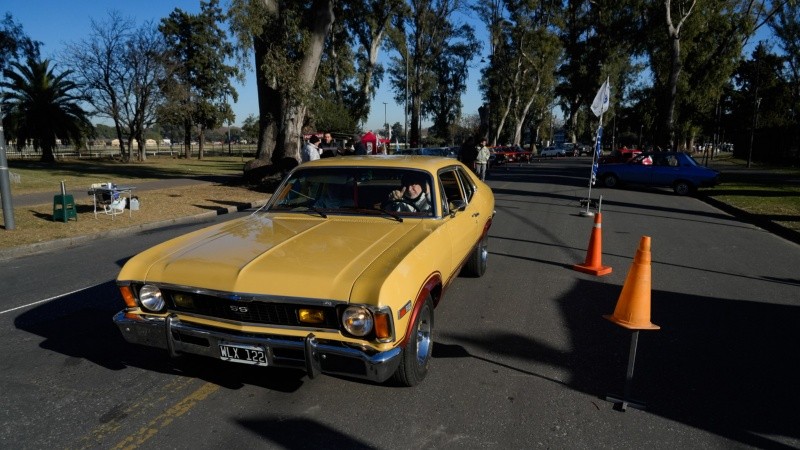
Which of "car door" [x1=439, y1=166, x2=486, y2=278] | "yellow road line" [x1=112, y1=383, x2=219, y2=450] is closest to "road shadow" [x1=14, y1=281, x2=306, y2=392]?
"yellow road line" [x1=112, y1=383, x2=219, y2=450]

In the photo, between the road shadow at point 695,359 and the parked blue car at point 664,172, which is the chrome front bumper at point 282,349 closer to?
the road shadow at point 695,359

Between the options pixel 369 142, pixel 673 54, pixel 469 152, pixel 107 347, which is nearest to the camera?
pixel 107 347

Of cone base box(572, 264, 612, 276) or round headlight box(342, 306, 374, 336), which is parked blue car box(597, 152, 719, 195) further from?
round headlight box(342, 306, 374, 336)

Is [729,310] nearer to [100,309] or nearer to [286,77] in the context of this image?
[100,309]

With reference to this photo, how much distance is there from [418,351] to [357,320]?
0.86 m

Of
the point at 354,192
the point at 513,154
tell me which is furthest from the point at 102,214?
the point at 513,154

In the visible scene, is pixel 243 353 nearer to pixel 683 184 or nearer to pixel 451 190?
pixel 451 190

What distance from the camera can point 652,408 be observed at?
342 cm

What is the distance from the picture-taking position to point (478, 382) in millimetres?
3736

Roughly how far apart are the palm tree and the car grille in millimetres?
39809

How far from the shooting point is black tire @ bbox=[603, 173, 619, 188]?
64.5ft

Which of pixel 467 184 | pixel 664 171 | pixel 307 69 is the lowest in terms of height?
pixel 664 171

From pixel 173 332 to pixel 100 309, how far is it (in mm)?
2686

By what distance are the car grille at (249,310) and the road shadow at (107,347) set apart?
75 centimetres
